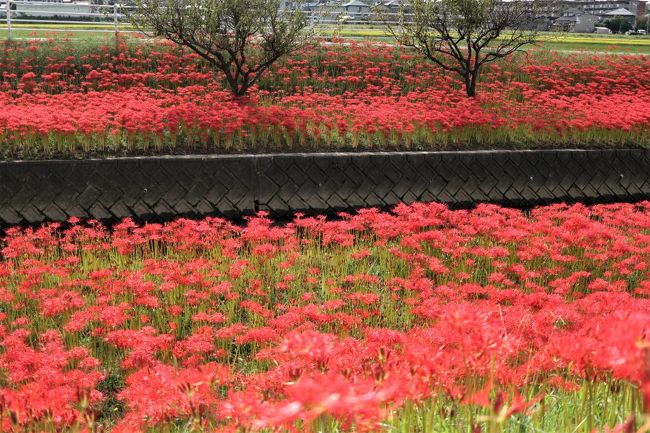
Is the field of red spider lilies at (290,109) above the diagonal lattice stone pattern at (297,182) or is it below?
above

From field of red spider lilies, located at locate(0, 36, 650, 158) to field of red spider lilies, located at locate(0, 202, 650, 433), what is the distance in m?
1.58

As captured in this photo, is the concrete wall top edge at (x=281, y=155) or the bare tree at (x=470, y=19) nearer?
the concrete wall top edge at (x=281, y=155)

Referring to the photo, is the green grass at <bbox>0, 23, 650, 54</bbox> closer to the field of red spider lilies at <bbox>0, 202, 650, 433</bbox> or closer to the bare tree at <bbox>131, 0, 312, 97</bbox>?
the bare tree at <bbox>131, 0, 312, 97</bbox>

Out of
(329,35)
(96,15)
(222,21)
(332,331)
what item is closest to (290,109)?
(222,21)

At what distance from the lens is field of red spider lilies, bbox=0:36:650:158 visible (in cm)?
945

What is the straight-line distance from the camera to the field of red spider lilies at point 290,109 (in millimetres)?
9453

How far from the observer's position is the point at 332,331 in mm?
5242

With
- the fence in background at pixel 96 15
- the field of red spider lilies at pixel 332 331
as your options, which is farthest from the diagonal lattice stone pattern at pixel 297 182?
the fence in background at pixel 96 15

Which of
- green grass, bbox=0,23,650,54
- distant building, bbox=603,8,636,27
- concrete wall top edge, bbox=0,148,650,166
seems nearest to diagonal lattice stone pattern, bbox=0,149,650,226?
concrete wall top edge, bbox=0,148,650,166

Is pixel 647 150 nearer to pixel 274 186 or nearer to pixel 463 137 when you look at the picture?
pixel 463 137

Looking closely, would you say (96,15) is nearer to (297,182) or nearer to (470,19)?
(470,19)

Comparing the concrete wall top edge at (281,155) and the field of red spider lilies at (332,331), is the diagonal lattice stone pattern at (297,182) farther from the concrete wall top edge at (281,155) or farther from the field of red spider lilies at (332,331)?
the field of red spider lilies at (332,331)

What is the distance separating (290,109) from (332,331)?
615 cm

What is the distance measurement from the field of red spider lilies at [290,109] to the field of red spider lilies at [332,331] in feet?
5.18
